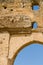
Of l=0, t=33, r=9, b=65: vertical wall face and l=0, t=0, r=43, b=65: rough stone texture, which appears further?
l=0, t=0, r=43, b=65: rough stone texture

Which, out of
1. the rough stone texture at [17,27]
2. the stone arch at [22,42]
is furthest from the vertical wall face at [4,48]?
the stone arch at [22,42]

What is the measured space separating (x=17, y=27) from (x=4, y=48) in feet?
2.81

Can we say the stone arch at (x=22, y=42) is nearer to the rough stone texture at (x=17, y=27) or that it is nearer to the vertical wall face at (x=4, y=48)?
the rough stone texture at (x=17, y=27)

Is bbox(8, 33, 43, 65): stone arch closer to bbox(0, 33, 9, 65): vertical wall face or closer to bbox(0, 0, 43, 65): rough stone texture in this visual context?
bbox(0, 0, 43, 65): rough stone texture

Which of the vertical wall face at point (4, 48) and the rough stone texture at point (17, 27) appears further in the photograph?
the rough stone texture at point (17, 27)

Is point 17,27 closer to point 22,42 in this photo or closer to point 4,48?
point 22,42

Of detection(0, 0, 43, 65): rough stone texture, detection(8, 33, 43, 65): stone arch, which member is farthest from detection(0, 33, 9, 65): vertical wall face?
detection(8, 33, 43, 65): stone arch

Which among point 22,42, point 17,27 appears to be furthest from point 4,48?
point 17,27

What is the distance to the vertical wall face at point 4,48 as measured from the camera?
6625 millimetres

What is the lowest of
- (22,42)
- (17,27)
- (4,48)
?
(4,48)

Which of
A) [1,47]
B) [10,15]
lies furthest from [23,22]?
[1,47]

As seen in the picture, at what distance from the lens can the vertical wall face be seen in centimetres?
662

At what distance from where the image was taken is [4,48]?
681 cm

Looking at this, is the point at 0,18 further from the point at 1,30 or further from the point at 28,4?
the point at 28,4
